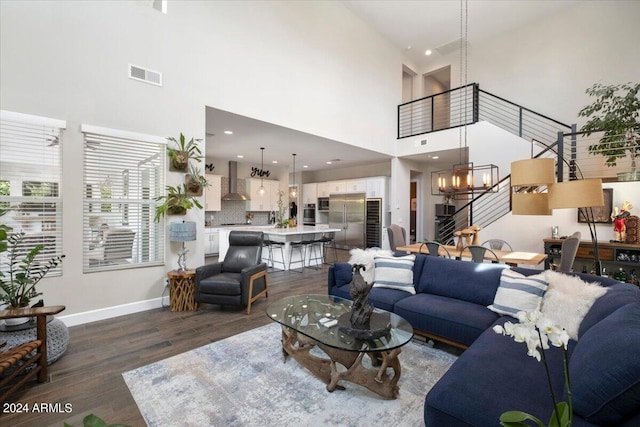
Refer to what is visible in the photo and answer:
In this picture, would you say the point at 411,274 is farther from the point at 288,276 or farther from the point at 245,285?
Answer: the point at 288,276

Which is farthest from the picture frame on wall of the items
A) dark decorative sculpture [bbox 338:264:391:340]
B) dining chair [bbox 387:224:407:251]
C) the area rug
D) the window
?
the window

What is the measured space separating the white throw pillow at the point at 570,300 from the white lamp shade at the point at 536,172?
2.74 feet

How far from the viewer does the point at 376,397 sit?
6.92 ft

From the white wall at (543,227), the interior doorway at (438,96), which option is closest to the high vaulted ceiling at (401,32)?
the interior doorway at (438,96)

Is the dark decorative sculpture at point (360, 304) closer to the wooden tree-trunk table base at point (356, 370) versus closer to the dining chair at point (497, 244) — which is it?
the wooden tree-trunk table base at point (356, 370)

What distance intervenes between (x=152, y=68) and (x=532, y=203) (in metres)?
4.65

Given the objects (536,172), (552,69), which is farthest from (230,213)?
(552,69)

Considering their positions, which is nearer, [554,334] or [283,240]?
[554,334]

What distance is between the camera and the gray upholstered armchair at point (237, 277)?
382 cm

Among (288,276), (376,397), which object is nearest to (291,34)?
(288,276)

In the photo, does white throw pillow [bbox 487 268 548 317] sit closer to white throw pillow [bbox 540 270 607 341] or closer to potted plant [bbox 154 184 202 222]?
white throw pillow [bbox 540 270 607 341]

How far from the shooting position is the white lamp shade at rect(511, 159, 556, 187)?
2.24 metres

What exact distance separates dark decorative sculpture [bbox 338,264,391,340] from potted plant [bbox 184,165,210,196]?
295cm

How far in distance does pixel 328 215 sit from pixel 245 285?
6.69 meters
